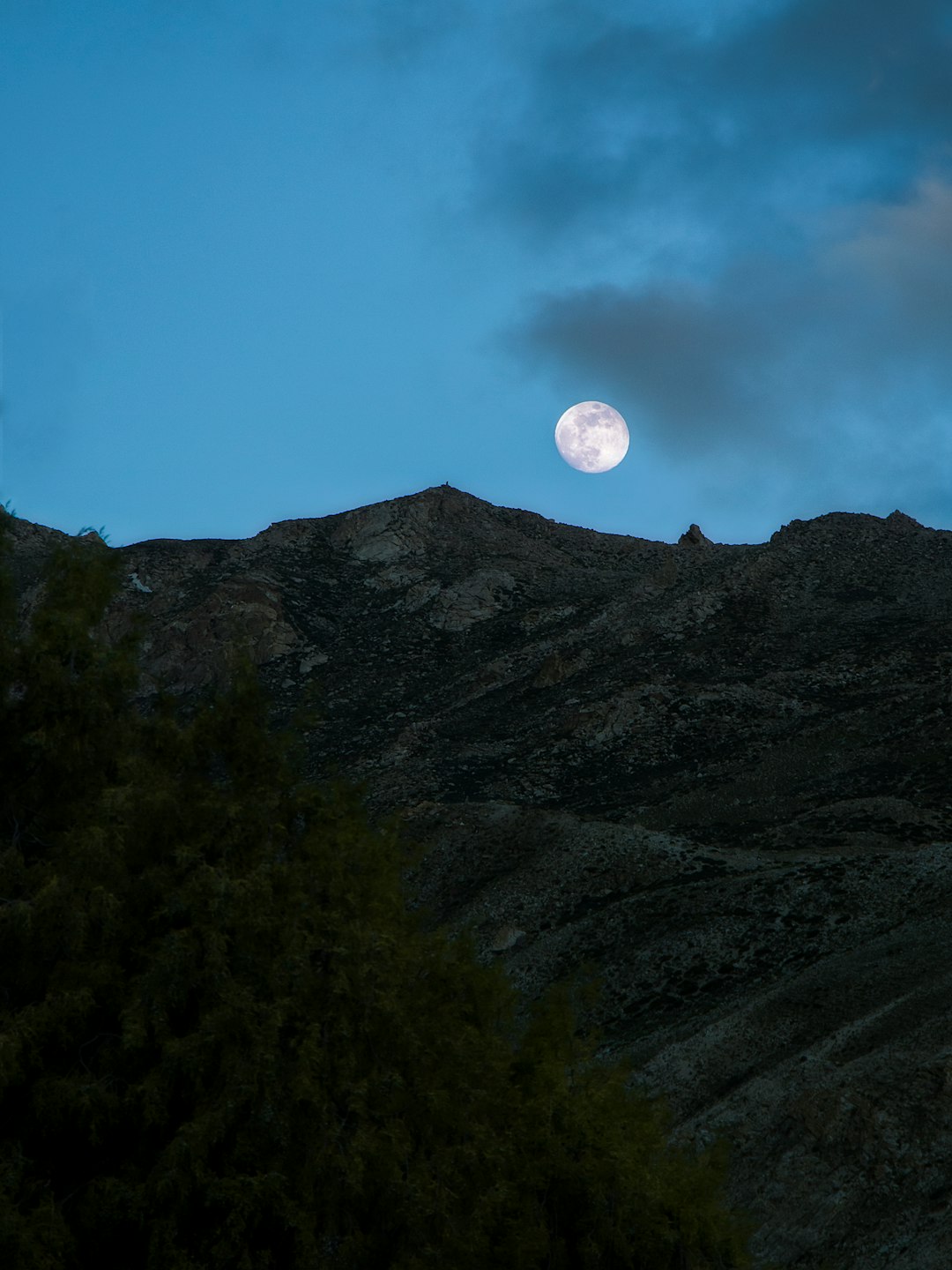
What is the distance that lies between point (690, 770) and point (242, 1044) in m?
56.7

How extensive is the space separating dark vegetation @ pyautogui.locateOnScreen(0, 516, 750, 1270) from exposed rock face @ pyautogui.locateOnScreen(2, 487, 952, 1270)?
16.0ft

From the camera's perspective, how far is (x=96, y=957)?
514 inches

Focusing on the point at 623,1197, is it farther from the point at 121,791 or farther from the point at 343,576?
the point at 343,576

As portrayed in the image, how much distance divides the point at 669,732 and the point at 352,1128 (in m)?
60.7

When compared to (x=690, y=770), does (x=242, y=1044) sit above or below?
below

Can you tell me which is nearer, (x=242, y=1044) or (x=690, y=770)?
(x=242, y=1044)

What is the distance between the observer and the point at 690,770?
67438 mm

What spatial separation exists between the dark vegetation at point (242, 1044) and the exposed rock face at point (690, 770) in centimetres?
489

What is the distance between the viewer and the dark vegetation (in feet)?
39.8

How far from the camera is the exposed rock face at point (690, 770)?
25984mm

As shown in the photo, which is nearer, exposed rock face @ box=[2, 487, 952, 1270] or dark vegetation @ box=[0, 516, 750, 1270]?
dark vegetation @ box=[0, 516, 750, 1270]

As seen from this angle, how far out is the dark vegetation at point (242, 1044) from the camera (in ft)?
39.8

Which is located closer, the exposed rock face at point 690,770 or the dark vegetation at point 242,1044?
the dark vegetation at point 242,1044

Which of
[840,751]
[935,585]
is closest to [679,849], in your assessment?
[840,751]
